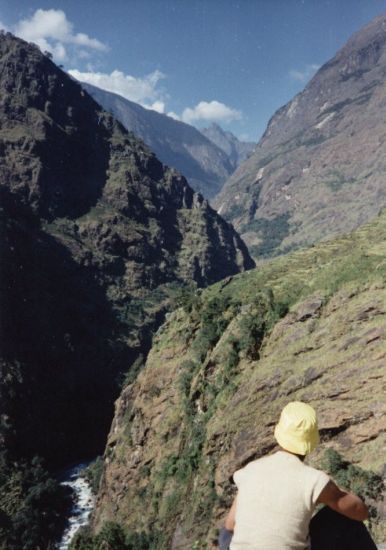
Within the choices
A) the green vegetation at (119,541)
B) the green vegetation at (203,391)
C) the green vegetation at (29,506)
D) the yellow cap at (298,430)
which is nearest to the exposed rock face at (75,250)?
the green vegetation at (29,506)

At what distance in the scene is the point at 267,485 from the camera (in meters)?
5.09

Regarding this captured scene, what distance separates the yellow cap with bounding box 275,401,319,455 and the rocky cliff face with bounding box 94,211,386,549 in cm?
1170

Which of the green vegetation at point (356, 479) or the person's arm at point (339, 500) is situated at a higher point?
the person's arm at point (339, 500)

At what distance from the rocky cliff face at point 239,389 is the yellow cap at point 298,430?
38.4ft

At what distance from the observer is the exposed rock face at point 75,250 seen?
95250 millimetres

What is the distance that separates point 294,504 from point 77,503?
7256 centimetres

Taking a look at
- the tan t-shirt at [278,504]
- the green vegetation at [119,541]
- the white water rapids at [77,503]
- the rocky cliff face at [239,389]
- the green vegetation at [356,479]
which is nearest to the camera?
the tan t-shirt at [278,504]

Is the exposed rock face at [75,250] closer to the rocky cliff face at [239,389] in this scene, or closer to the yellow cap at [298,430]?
the rocky cliff face at [239,389]

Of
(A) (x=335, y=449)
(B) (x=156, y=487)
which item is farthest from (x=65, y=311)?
(A) (x=335, y=449)

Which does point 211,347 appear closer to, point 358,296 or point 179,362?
point 179,362

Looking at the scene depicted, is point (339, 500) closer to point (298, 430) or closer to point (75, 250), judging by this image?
point (298, 430)

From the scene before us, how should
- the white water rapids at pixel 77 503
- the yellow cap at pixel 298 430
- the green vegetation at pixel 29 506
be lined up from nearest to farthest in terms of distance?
the yellow cap at pixel 298 430 → the green vegetation at pixel 29 506 → the white water rapids at pixel 77 503

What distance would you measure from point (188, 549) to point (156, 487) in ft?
30.7

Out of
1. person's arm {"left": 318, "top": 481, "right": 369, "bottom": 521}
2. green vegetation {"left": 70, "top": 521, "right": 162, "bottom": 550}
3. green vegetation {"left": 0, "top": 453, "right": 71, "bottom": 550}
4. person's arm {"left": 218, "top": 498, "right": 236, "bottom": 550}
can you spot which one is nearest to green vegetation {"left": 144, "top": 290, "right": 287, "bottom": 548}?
green vegetation {"left": 70, "top": 521, "right": 162, "bottom": 550}
